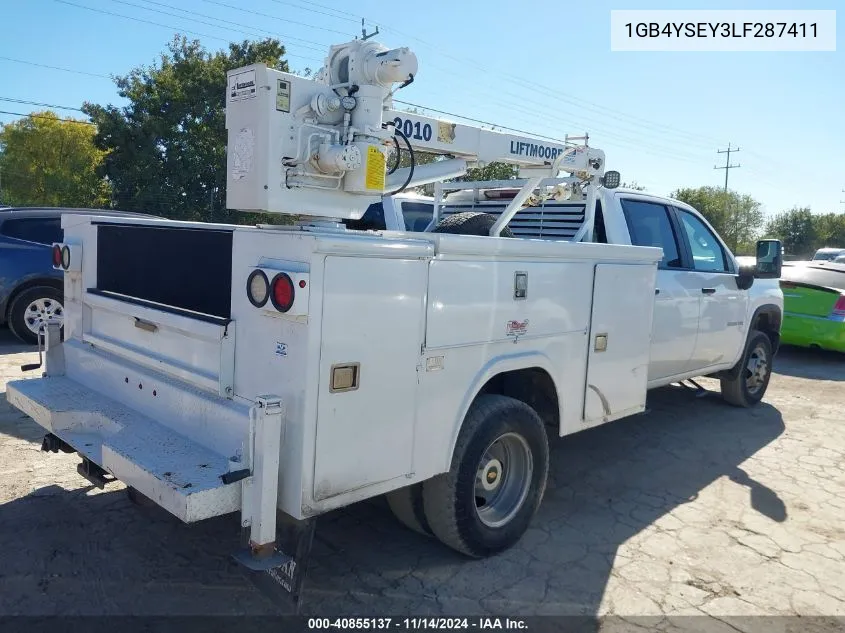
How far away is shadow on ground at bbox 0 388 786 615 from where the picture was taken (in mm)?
3195

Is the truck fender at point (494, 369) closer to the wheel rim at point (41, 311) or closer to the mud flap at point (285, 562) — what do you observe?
the mud flap at point (285, 562)

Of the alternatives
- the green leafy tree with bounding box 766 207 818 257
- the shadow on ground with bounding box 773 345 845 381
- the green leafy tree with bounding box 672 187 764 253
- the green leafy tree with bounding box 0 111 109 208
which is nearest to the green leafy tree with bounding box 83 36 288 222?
the green leafy tree with bounding box 0 111 109 208

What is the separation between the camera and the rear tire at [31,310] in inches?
357

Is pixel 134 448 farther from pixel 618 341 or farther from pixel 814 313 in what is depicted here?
pixel 814 313

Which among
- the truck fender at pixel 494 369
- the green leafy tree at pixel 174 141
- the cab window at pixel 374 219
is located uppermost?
the green leafy tree at pixel 174 141

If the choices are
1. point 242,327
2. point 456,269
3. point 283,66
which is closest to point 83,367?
point 242,327

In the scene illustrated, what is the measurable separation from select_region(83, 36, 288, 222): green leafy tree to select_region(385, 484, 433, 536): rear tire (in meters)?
23.2

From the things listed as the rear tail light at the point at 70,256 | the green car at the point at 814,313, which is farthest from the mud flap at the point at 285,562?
the green car at the point at 814,313

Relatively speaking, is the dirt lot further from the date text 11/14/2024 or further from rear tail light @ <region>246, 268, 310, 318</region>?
rear tail light @ <region>246, 268, 310, 318</region>

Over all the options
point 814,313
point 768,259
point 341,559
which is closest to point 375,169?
point 341,559

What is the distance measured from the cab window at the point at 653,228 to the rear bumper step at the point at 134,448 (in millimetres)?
3721

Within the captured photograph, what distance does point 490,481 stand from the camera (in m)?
3.78

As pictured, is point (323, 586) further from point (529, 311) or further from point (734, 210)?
point (734, 210)

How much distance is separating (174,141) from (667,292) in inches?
965
